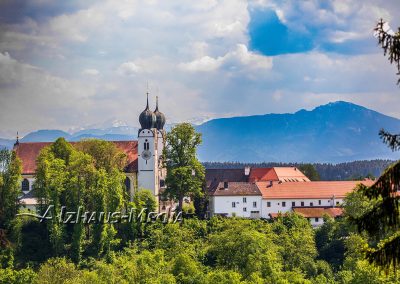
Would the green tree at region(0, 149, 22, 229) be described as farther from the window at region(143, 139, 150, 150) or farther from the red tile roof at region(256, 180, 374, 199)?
the red tile roof at region(256, 180, 374, 199)

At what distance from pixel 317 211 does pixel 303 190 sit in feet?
17.0

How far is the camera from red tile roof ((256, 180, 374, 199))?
3130 inches

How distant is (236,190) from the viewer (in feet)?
253

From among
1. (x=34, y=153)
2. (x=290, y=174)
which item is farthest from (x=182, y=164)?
(x=290, y=174)

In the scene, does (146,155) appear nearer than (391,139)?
No

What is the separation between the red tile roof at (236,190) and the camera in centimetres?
7631

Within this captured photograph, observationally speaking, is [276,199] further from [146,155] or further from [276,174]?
[276,174]

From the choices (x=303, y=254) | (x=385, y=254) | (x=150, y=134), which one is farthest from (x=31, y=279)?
(x=385, y=254)

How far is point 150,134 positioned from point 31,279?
2822 cm

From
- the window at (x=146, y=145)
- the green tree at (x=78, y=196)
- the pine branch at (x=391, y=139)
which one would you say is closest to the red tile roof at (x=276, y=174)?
the window at (x=146, y=145)

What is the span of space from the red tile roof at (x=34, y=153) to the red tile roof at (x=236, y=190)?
9818 mm

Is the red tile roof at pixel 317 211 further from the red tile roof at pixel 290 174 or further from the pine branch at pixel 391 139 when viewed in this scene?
the pine branch at pixel 391 139

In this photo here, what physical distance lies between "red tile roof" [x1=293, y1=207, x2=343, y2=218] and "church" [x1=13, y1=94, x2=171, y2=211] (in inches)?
592

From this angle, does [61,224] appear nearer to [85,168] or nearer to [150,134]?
[85,168]
